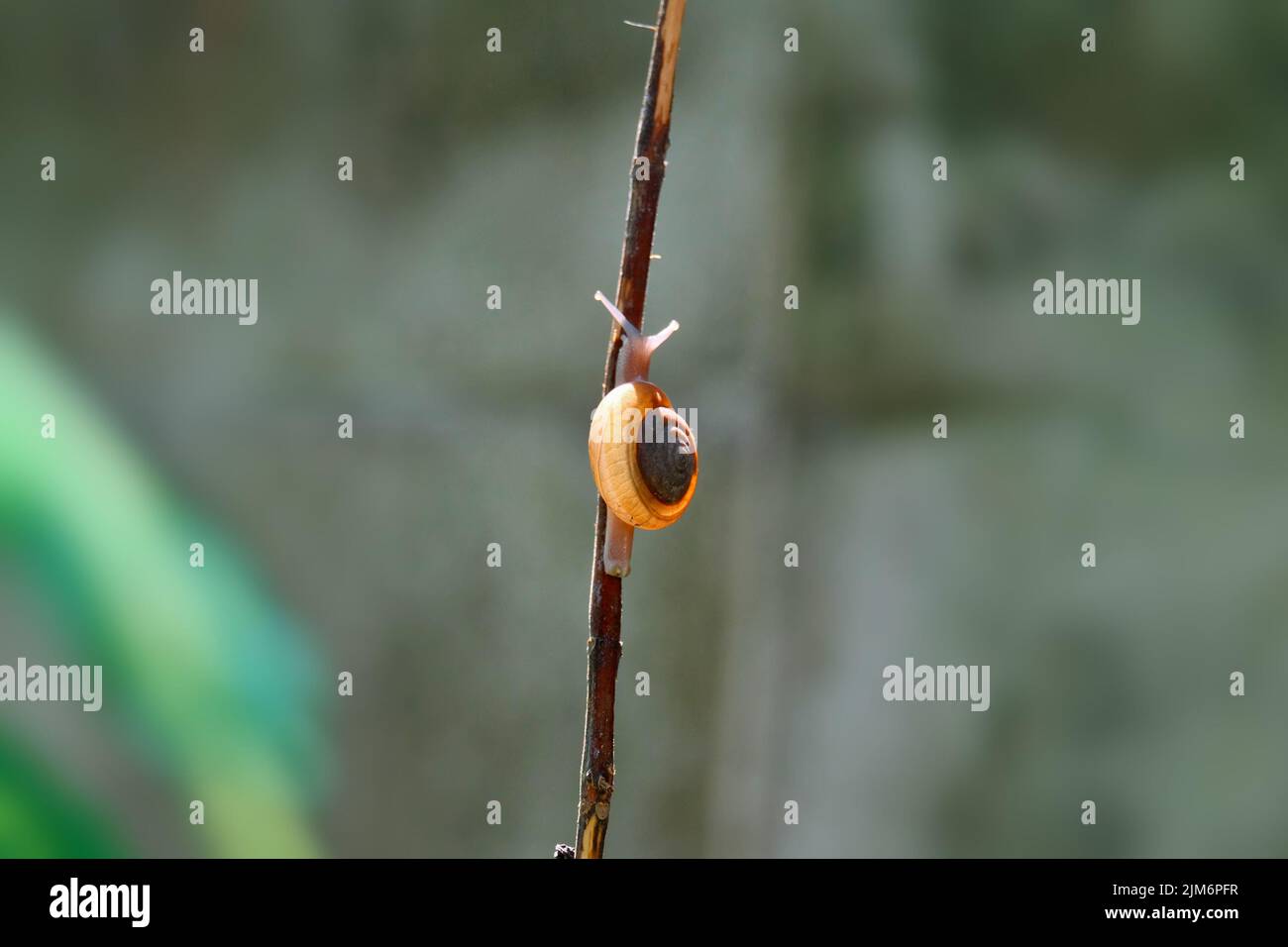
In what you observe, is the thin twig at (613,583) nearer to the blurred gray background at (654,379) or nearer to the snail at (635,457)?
the snail at (635,457)

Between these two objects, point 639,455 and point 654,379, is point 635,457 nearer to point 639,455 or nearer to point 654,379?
point 639,455

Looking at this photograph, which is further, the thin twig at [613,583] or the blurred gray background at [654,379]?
the blurred gray background at [654,379]

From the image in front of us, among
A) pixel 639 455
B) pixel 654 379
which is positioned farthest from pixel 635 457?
pixel 654 379

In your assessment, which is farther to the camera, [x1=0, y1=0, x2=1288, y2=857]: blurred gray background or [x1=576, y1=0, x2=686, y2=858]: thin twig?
[x1=0, y1=0, x2=1288, y2=857]: blurred gray background

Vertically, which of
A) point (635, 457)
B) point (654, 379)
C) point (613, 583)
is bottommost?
point (613, 583)

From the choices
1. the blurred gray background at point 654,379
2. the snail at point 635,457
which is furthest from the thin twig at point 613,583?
the blurred gray background at point 654,379

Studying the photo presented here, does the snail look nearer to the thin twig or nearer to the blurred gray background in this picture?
the thin twig

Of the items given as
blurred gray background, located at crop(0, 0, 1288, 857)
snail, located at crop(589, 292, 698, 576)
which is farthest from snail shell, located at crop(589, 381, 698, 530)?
blurred gray background, located at crop(0, 0, 1288, 857)
